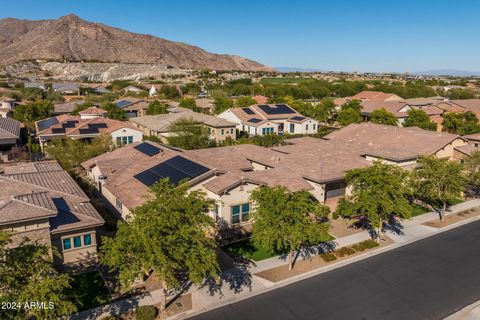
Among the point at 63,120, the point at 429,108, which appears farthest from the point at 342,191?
the point at 429,108

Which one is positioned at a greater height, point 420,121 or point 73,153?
point 420,121

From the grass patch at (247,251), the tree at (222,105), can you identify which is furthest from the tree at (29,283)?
the tree at (222,105)

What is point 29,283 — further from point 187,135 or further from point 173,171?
point 187,135

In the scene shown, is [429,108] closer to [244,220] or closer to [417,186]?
[417,186]

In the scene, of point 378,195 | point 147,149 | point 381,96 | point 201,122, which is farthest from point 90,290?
point 381,96

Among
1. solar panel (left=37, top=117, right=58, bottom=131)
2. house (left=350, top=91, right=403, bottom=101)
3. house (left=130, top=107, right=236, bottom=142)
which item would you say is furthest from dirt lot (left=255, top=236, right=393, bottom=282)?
house (left=350, top=91, right=403, bottom=101)

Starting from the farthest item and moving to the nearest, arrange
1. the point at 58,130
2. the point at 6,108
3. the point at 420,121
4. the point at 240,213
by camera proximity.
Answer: the point at 6,108 → the point at 420,121 → the point at 58,130 → the point at 240,213
